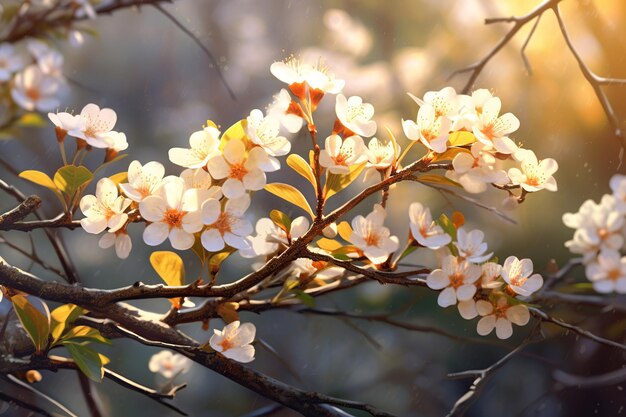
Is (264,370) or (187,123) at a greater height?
(187,123)

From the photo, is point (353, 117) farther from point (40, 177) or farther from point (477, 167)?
point (40, 177)

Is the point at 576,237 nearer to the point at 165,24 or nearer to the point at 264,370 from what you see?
the point at 264,370

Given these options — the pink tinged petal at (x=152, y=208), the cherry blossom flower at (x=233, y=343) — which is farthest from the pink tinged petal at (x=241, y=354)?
the pink tinged petal at (x=152, y=208)

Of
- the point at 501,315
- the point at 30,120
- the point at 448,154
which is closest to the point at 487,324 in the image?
the point at 501,315

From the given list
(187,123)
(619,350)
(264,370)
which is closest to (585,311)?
(619,350)

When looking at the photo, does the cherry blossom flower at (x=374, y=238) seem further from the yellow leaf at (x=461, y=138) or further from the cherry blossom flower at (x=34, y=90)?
the cherry blossom flower at (x=34, y=90)

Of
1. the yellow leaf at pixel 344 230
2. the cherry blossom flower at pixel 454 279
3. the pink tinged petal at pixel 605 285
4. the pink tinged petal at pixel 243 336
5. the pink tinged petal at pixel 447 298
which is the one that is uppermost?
the yellow leaf at pixel 344 230
